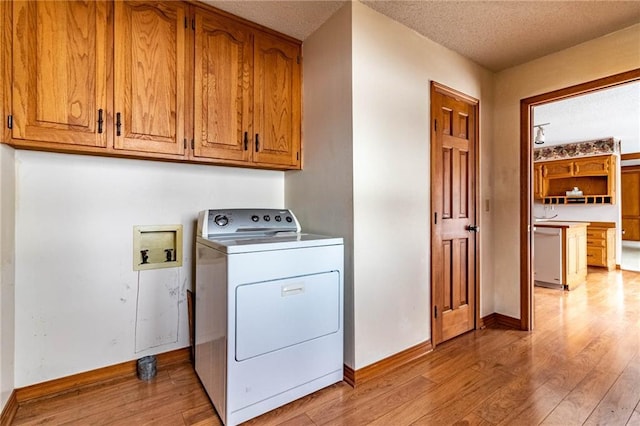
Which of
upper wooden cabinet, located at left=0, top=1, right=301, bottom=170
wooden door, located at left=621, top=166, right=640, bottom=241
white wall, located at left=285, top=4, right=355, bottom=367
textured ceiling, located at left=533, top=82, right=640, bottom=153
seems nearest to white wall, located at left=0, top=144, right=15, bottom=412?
upper wooden cabinet, located at left=0, top=1, right=301, bottom=170

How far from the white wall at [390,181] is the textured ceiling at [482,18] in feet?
0.42

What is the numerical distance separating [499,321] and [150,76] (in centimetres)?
343

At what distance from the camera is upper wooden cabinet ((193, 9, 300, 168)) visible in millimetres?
2016

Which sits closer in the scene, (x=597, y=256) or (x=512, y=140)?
(x=512, y=140)

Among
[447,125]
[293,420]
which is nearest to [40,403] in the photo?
[293,420]

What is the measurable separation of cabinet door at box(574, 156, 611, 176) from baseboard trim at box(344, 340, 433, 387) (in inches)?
222

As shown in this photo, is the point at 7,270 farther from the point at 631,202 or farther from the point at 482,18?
the point at 631,202

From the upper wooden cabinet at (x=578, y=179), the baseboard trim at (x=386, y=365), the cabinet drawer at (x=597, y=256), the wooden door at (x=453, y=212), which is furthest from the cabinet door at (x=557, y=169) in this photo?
the baseboard trim at (x=386, y=365)

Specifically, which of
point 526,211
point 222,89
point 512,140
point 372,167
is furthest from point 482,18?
point 222,89

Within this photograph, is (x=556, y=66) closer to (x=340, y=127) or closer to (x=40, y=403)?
(x=340, y=127)

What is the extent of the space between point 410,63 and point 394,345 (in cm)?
199

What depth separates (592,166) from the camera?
5801 mm

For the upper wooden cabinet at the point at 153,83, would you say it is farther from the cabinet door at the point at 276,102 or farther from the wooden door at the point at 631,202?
the wooden door at the point at 631,202

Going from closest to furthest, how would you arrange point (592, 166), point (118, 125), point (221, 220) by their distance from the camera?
point (118, 125) → point (221, 220) → point (592, 166)
